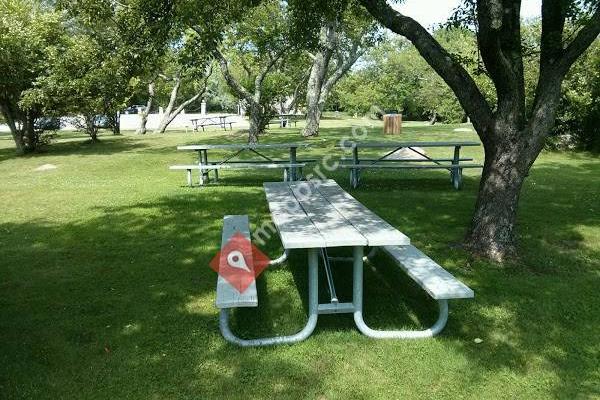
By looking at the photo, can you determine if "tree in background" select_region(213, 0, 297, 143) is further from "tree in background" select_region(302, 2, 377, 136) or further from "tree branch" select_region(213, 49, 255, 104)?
"tree in background" select_region(302, 2, 377, 136)

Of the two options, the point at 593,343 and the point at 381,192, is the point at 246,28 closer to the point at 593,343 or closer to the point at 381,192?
the point at 381,192

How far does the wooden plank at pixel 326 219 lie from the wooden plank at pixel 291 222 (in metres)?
0.05

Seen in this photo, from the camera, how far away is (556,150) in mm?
14734

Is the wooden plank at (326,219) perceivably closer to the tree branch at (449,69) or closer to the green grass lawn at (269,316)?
the green grass lawn at (269,316)

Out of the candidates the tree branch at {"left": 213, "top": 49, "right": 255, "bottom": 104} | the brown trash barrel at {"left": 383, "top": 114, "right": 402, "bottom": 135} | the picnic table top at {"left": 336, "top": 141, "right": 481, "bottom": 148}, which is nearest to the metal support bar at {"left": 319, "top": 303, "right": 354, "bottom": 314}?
the picnic table top at {"left": 336, "top": 141, "right": 481, "bottom": 148}

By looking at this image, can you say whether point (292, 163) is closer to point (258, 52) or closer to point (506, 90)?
point (506, 90)

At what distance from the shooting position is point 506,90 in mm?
4984

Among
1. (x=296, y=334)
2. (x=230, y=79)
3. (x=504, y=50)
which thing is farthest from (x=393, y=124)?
(x=296, y=334)

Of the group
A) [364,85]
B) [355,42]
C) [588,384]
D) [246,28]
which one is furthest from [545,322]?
[364,85]

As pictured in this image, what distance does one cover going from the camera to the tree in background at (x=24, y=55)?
46.9ft

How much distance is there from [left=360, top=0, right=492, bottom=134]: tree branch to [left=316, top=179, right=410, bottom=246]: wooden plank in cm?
162

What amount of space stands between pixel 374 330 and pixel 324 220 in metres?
0.93

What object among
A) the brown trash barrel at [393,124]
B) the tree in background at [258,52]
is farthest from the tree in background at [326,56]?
the brown trash barrel at [393,124]

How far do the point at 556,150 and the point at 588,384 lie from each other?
1319 centimetres
